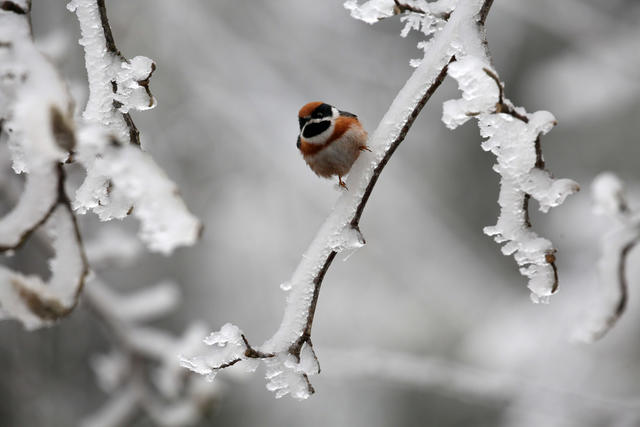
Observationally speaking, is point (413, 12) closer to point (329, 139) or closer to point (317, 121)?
point (329, 139)

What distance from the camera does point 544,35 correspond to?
5914mm

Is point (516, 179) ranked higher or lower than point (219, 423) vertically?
higher

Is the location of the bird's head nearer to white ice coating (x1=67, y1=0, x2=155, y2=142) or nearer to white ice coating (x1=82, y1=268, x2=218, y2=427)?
white ice coating (x1=67, y1=0, x2=155, y2=142)

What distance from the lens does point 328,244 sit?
2.46ft

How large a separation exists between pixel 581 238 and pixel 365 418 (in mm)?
2944

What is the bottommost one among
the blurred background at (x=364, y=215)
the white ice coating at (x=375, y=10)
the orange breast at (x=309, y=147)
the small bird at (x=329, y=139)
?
the blurred background at (x=364, y=215)

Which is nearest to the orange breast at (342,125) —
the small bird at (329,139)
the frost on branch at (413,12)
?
the small bird at (329,139)

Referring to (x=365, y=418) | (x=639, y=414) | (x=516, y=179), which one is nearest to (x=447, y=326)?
(x=365, y=418)

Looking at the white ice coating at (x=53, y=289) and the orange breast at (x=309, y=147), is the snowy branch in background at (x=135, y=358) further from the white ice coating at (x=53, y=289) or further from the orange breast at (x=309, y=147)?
the white ice coating at (x=53, y=289)

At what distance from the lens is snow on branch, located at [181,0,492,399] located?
732mm

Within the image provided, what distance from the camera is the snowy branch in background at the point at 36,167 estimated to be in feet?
1.78

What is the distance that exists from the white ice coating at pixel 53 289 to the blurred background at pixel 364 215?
216 centimetres

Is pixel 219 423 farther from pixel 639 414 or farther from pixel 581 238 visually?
pixel 639 414

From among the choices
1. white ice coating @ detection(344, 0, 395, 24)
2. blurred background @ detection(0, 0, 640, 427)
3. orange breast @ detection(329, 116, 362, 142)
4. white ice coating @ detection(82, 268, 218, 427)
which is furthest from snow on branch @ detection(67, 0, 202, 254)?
blurred background @ detection(0, 0, 640, 427)
